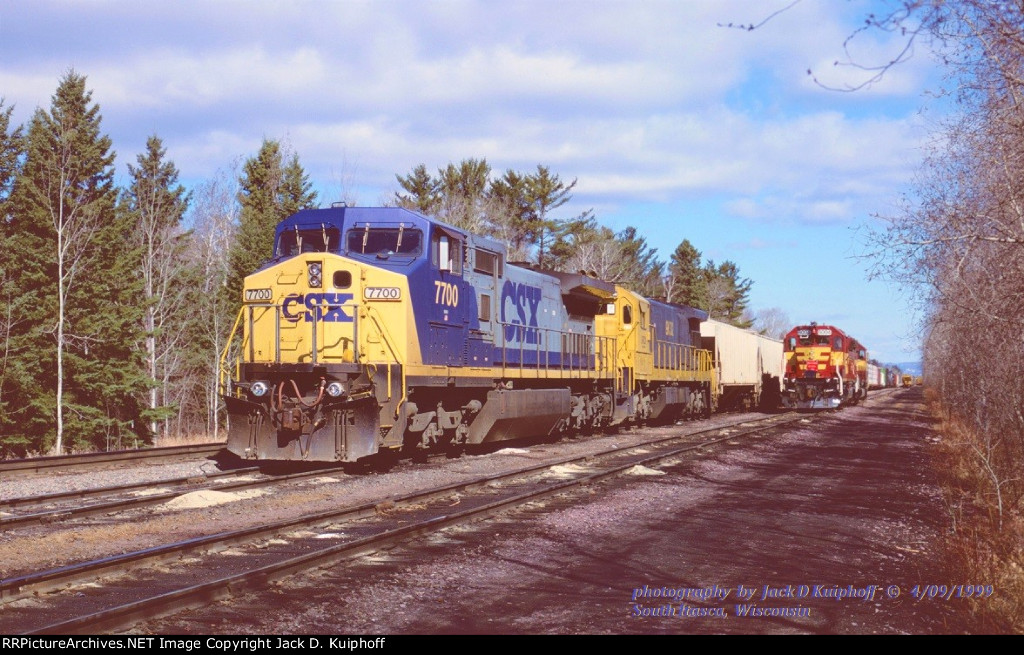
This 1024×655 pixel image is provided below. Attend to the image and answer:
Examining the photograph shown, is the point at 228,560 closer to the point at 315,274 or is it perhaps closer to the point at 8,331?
the point at 315,274

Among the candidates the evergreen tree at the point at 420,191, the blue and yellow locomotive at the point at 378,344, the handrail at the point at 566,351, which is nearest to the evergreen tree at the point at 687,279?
the evergreen tree at the point at 420,191

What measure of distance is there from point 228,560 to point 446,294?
8.08 m

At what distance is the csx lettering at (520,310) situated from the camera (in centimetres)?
1852

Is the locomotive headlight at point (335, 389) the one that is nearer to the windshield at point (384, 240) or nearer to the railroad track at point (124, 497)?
the railroad track at point (124, 497)

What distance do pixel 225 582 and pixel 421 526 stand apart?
2951mm

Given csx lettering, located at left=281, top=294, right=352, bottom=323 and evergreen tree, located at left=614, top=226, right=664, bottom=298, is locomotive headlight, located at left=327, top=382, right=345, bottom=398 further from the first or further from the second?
evergreen tree, located at left=614, top=226, right=664, bottom=298

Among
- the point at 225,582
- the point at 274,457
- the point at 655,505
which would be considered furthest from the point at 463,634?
the point at 274,457

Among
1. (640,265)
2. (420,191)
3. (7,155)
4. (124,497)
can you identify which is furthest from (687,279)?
(124,497)

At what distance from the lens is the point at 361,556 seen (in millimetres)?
8258

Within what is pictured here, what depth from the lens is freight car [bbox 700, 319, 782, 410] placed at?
36219 mm

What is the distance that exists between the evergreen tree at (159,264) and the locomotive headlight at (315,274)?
1721 centimetres

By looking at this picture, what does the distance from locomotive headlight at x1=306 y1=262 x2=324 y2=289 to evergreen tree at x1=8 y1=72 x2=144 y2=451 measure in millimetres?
14919

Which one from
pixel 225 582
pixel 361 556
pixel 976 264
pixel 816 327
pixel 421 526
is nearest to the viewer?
pixel 225 582

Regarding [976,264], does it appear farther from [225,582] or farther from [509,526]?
[225,582]
